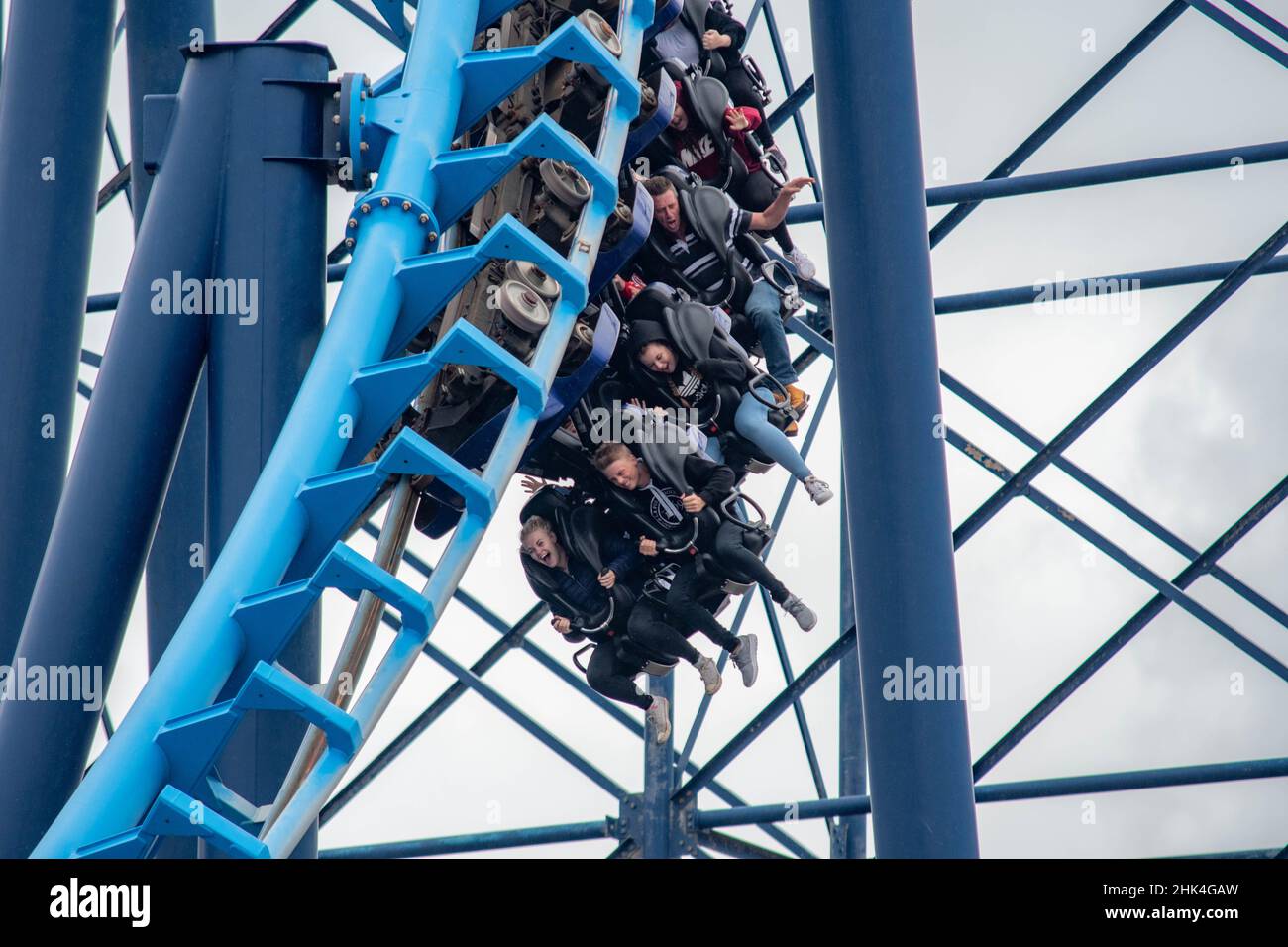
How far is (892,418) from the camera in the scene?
619 cm

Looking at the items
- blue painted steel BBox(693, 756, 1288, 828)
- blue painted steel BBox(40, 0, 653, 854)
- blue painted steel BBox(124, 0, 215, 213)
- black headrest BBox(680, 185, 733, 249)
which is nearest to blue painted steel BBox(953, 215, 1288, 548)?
blue painted steel BBox(693, 756, 1288, 828)

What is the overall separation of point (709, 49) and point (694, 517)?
1.71 m

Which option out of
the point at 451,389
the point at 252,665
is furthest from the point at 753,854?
the point at 252,665

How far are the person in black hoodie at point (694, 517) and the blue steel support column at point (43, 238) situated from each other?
1679 millimetres

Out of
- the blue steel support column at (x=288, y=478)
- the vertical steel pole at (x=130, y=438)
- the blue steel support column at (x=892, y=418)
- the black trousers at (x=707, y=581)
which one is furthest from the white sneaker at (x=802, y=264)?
the vertical steel pole at (x=130, y=438)

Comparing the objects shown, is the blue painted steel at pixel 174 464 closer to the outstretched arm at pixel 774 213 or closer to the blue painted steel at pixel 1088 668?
the outstretched arm at pixel 774 213

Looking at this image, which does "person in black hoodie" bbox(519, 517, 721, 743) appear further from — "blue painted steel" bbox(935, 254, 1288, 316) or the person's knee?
A: "blue painted steel" bbox(935, 254, 1288, 316)

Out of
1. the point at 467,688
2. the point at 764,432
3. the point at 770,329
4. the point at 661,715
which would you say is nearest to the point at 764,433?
the point at 764,432

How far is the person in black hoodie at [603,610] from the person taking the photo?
6863 mm

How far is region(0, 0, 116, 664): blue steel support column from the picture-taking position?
20.4 ft

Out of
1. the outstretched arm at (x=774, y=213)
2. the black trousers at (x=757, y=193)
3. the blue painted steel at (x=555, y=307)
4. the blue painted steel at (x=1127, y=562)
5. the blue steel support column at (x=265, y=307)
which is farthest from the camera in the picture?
the blue painted steel at (x=1127, y=562)

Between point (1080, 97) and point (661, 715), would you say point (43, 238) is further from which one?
point (1080, 97)

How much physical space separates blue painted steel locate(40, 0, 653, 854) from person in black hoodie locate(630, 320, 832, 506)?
0.81m
